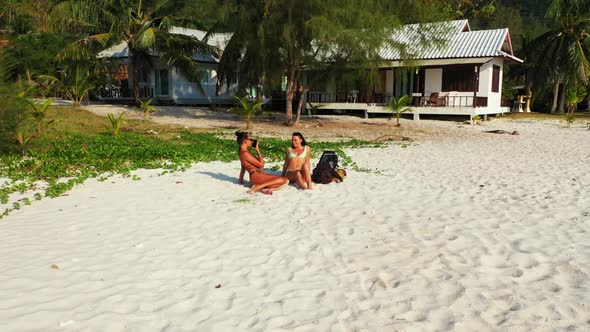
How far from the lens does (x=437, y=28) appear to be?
68.1 ft

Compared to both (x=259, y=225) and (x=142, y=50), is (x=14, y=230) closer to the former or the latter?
(x=259, y=225)

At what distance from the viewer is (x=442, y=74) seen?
77.6 feet

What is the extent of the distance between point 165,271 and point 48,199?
3719 mm

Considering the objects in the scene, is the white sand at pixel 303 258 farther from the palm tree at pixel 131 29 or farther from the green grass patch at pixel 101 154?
the palm tree at pixel 131 29

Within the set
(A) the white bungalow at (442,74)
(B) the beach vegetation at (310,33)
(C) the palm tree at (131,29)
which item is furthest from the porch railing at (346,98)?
(C) the palm tree at (131,29)

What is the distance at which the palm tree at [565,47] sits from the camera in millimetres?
24719

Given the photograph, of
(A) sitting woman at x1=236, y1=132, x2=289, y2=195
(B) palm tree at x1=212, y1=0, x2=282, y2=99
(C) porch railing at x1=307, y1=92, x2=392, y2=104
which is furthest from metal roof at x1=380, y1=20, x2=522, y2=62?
(A) sitting woman at x1=236, y1=132, x2=289, y2=195

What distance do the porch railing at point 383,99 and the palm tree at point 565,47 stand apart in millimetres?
6633

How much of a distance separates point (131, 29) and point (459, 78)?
17.1 metres

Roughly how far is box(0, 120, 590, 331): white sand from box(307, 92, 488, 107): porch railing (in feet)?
51.2

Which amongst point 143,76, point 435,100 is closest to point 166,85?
point 143,76

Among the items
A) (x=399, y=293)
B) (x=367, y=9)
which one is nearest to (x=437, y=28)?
(x=367, y=9)

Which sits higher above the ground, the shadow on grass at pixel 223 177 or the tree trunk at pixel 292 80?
the tree trunk at pixel 292 80

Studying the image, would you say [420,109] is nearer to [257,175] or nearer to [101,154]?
[101,154]
